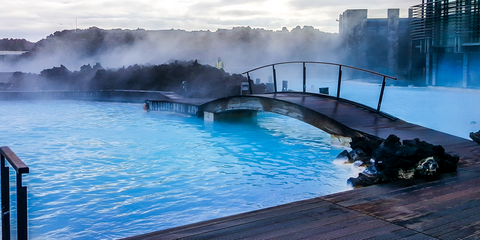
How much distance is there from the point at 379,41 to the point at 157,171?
3037cm

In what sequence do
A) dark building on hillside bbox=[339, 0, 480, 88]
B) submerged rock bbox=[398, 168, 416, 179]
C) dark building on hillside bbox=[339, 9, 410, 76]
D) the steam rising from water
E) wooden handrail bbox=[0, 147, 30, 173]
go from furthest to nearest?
the steam rising from water
dark building on hillside bbox=[339, 9, 410, 76]
dark building on hillside bbox=[339, 0, 480, 88]
submerged rock bbox=[398, 168, 416, 179]
wooden handrail bbox=[0, 147, 30, 173]

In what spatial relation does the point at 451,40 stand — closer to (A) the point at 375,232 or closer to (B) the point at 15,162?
(A) the point at 375,232

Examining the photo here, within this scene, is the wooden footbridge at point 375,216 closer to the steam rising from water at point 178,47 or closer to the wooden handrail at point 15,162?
the wooden handrail at point 15,162

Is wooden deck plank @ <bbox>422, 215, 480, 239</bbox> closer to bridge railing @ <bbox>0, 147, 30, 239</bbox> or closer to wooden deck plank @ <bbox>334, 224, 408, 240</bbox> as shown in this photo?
wooden deck plank @ <bbox>334, 224, 408, 240</bbox>

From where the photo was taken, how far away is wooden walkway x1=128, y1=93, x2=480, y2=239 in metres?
2.70

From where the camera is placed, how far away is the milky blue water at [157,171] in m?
4.80

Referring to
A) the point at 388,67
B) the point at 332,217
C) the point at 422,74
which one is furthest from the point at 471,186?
the point at 388,67

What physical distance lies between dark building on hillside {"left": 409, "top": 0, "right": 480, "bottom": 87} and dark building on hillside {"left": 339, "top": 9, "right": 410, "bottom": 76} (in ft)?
25.8

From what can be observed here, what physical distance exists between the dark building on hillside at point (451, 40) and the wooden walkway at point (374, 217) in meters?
18.0

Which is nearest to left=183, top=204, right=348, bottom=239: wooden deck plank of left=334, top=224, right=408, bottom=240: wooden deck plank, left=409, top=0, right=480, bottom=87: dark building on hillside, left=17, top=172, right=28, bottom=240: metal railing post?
left=334, top=224, right=408, bottom=240: wooden deck plank

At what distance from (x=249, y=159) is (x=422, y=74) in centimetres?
2351

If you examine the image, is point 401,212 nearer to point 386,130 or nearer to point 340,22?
point 386,130

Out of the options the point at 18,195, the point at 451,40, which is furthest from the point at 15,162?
the point at 451,40

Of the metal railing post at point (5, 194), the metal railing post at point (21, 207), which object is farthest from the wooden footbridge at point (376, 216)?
the metal railing post at point (5, 194)
